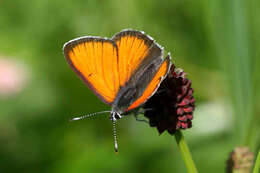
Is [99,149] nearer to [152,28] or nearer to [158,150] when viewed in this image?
[158,150]

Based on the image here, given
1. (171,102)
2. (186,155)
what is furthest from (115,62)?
(186,155)

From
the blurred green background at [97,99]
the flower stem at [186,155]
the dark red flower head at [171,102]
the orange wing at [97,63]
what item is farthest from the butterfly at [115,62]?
the blurred green background at [97,99]

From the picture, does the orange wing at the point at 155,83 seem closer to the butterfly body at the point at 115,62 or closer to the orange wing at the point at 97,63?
the butterfly body at the point at 115,62

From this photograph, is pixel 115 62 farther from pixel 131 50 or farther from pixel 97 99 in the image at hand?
pixel 97 99

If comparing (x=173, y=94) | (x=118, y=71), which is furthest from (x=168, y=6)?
(x=173, y=94)

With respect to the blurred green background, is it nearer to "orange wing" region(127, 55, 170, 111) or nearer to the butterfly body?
the butterfly body

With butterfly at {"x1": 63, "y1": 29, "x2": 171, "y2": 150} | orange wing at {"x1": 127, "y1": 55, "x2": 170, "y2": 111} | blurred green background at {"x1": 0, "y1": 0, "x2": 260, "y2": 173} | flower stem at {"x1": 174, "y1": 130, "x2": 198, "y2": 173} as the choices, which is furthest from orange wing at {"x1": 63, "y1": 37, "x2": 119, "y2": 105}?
blurred green background at {"x1": 0, "y1": 0, "x2": 260, "y2": 173}
